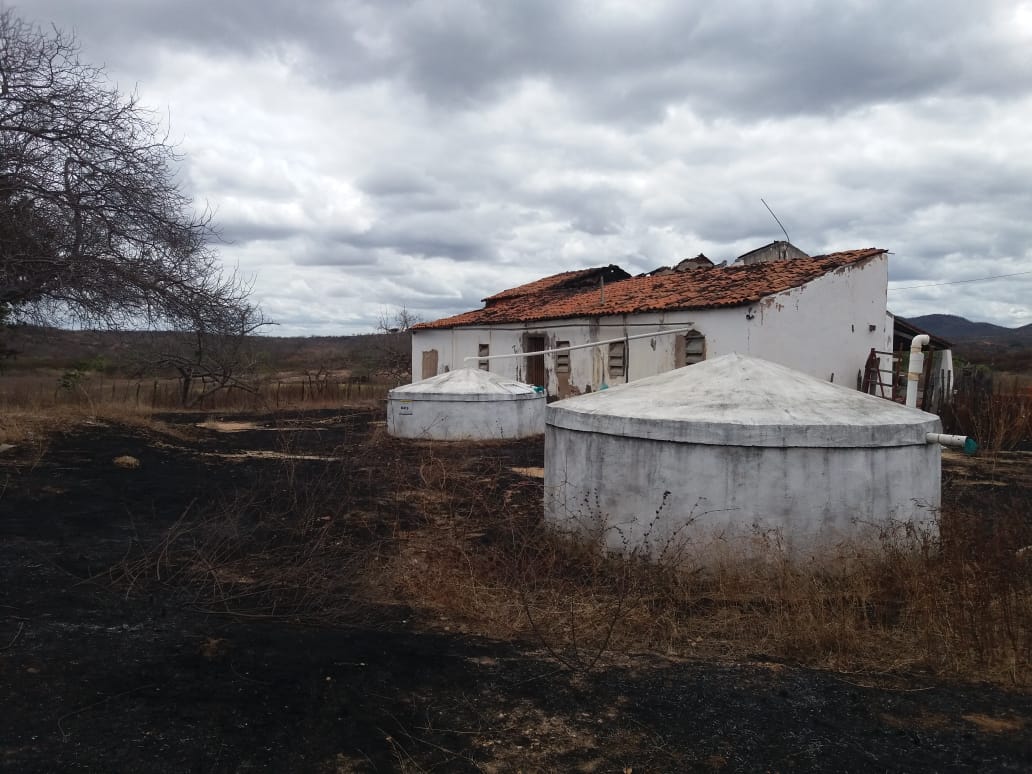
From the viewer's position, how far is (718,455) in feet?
20.9

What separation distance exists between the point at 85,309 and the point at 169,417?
10.4 meters

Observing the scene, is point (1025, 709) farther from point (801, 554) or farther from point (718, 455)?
point (718, 455)

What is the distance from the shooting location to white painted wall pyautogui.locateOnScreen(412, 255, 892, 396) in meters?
17.7

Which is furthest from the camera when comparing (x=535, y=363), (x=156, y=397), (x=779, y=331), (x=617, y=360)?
(x=535, y=363)

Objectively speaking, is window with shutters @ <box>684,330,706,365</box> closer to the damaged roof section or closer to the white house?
the white house


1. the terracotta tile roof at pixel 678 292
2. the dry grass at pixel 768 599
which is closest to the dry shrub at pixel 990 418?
the terracotta tile roof at pixel 678 292

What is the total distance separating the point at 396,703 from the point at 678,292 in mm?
17903

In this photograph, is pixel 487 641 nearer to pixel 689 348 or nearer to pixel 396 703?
pixel 396 703

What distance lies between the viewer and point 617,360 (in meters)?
20.9

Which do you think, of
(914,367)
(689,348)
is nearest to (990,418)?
(689,348)

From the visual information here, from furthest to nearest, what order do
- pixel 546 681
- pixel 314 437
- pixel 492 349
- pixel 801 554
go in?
pixel 492 349, pixel 314 437, pixel 801 554, pixel 546 681

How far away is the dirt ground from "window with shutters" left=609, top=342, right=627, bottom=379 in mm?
15313

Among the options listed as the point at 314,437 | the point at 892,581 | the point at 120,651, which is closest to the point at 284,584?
the point at 120,651

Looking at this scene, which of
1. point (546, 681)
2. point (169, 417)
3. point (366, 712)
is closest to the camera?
point (366, 712)
